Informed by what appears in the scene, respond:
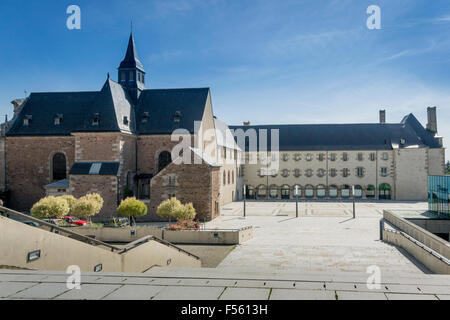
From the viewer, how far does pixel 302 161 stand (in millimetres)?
56375

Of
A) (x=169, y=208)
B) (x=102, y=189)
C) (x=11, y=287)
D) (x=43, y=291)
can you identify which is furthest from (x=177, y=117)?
(x=43, y=291)

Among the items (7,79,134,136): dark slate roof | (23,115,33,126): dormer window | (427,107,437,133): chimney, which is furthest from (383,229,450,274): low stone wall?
(427,107,437,133): chimney

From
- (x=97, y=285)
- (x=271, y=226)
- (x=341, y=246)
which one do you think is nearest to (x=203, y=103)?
(x=271, y=226)

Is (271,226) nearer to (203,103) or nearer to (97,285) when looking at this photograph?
(203,103)

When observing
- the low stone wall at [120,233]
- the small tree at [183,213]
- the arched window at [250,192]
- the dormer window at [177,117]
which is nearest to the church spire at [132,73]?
the dormer window at [177,117]

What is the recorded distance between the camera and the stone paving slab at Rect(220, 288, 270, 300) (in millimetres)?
5351

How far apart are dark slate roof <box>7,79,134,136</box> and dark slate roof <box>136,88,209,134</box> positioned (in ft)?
5.13

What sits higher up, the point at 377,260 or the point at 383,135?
the point at 383,135

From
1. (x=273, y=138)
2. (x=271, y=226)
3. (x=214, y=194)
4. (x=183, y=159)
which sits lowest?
(x=271, y=226)

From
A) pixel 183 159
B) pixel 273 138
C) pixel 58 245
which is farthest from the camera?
pixel 273 138

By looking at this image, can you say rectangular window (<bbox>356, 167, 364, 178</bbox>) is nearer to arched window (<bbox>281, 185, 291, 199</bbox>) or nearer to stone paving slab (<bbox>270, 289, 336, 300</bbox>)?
arched window (<bbox>281, 185, 291, 199</bbox>)

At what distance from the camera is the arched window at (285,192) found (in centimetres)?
5616

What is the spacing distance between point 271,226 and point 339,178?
29.0 meters

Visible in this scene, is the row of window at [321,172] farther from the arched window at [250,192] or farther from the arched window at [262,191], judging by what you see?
the arched window at [250,192]
